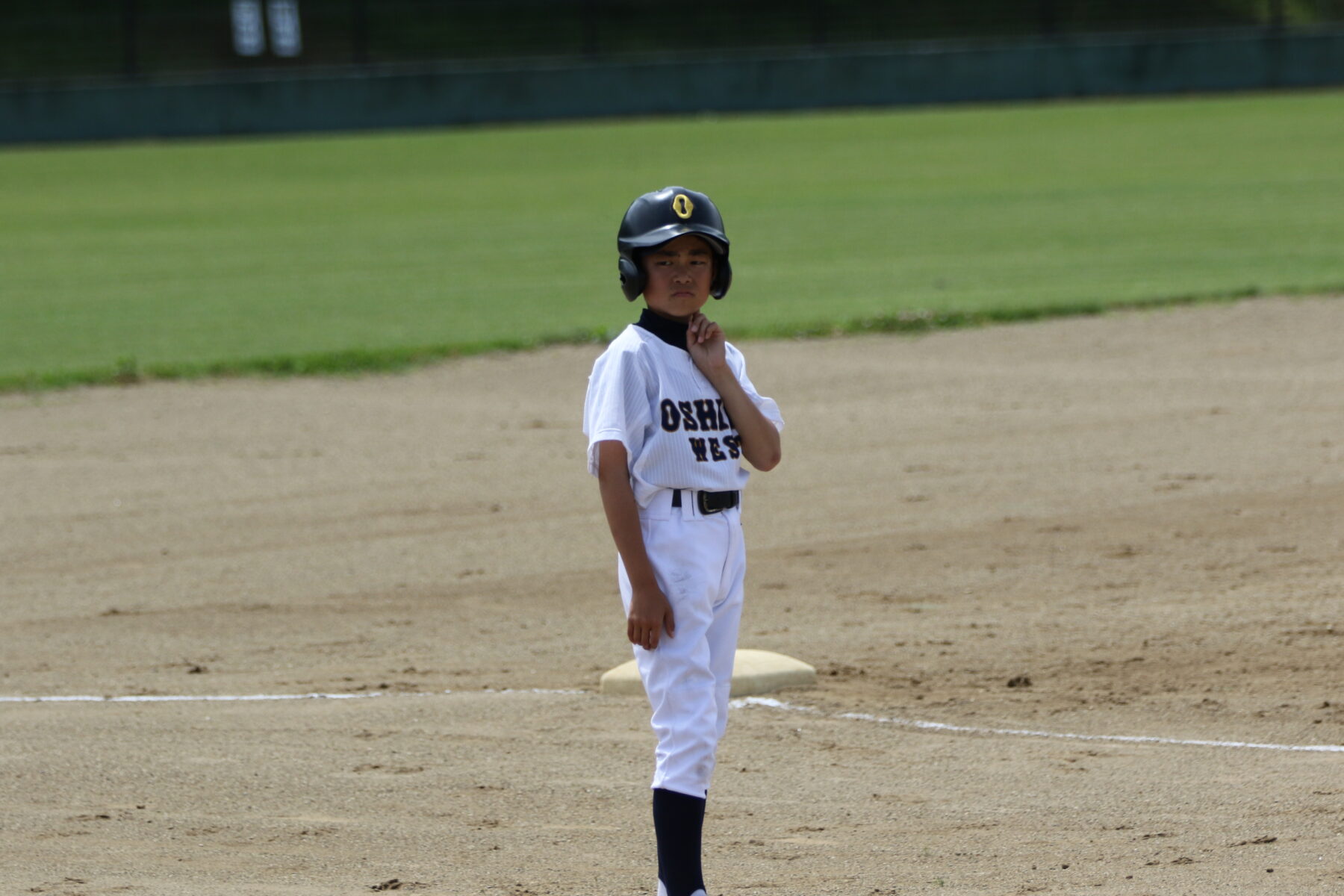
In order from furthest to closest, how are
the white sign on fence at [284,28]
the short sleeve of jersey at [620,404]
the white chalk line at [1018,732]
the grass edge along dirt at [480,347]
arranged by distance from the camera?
the white sign on fence at [284,28]
the grass edge along dirt at [480,347]
the white chalk line at [1018,732]
the short sleeve of jersey at [620,404]

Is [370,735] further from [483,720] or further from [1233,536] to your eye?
[1233,536]

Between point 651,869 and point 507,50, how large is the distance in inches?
1615

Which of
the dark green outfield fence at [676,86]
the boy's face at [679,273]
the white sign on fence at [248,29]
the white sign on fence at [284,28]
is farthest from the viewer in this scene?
the white sign on fence at [248,29]

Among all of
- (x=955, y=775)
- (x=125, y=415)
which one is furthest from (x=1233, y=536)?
(x=125, y=415)

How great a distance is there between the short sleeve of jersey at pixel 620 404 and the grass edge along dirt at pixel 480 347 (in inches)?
372

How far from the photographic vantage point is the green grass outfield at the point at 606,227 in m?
14.9

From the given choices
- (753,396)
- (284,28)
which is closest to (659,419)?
(753,396)

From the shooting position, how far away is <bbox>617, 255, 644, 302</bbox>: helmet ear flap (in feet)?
12.3

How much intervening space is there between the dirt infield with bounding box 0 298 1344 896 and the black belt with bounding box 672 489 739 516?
0.98m

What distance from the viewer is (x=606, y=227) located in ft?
73.3

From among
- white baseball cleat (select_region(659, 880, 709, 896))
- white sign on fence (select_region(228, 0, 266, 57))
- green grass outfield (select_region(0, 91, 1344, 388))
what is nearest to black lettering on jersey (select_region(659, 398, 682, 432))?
white baseball cleat (select_region(659, 880, 709, 896))

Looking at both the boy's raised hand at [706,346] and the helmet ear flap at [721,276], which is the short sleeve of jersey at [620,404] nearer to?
the boy's raised hand at [706,346]

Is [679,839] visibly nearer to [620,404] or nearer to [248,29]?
[620,404]

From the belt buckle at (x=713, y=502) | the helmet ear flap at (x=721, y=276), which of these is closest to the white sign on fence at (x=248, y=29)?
the helmet ear flap at (x=721, y=276)
